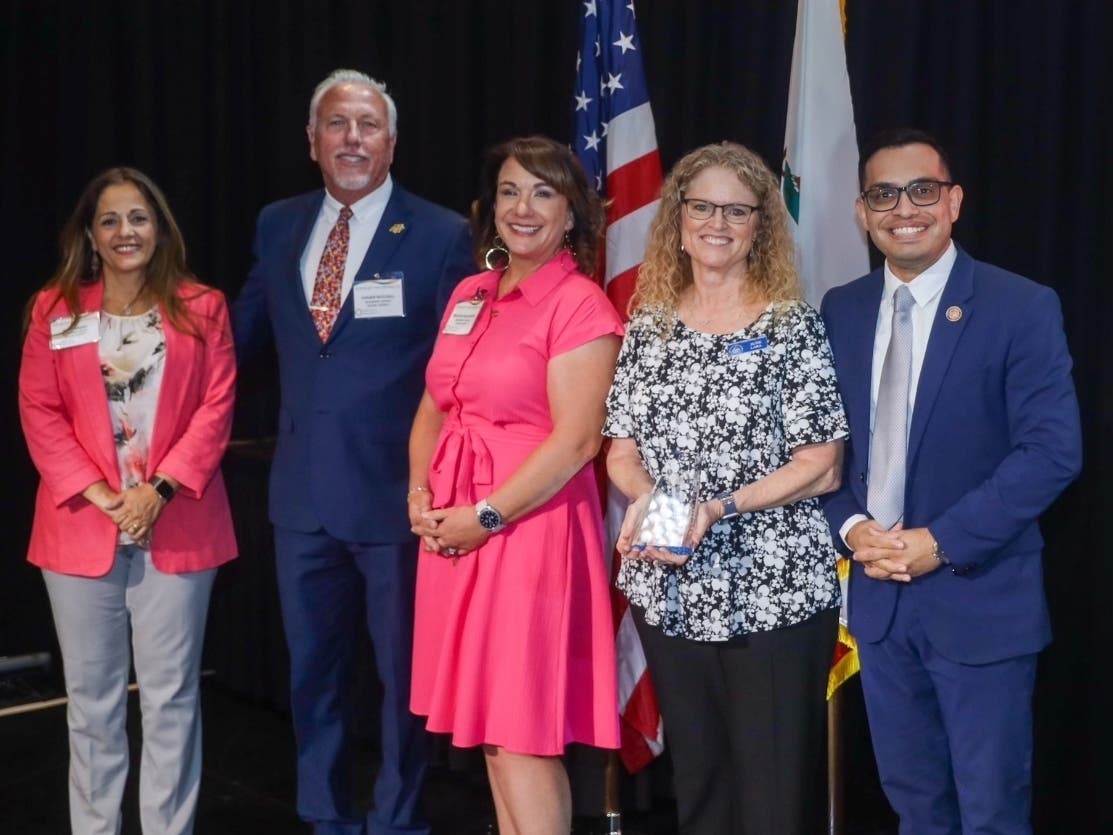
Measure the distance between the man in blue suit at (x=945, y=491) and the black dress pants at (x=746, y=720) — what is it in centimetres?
16

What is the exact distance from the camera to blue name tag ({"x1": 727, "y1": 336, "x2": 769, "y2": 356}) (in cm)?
258

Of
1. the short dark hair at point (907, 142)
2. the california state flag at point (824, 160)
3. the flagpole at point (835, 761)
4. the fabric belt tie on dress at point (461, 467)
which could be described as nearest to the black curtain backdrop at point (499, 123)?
the california state flag at point (824, 160)

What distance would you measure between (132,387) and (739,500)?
5.00ft

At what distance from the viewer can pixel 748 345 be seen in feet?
8.48

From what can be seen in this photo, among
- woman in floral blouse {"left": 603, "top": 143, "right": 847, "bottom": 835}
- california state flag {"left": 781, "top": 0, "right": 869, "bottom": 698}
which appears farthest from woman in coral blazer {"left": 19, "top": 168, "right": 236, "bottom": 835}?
california state flag {"left": 781, "top": 0, "right": 869, "bottom": 698}

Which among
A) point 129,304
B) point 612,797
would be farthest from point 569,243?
point 612,797

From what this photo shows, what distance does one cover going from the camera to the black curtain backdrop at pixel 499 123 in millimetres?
3154

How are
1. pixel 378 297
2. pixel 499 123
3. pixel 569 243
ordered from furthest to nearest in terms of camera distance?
pixel 499 123, pixel 378 297, pixel 569 243

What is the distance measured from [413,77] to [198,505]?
188 centimetres

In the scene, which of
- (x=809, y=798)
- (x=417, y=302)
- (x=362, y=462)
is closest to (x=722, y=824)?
(x=809, y=798)

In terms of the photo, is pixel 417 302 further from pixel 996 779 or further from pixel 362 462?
pixel 996 779

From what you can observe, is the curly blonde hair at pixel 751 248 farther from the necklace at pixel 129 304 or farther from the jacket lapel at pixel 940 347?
the necklace at pixel 129 304

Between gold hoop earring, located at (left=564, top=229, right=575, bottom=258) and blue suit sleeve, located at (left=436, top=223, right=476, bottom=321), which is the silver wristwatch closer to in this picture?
gold hoop earring, located at (left=564, top=229, right=575, bottom=258)

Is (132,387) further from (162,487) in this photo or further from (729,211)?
(729,211)
